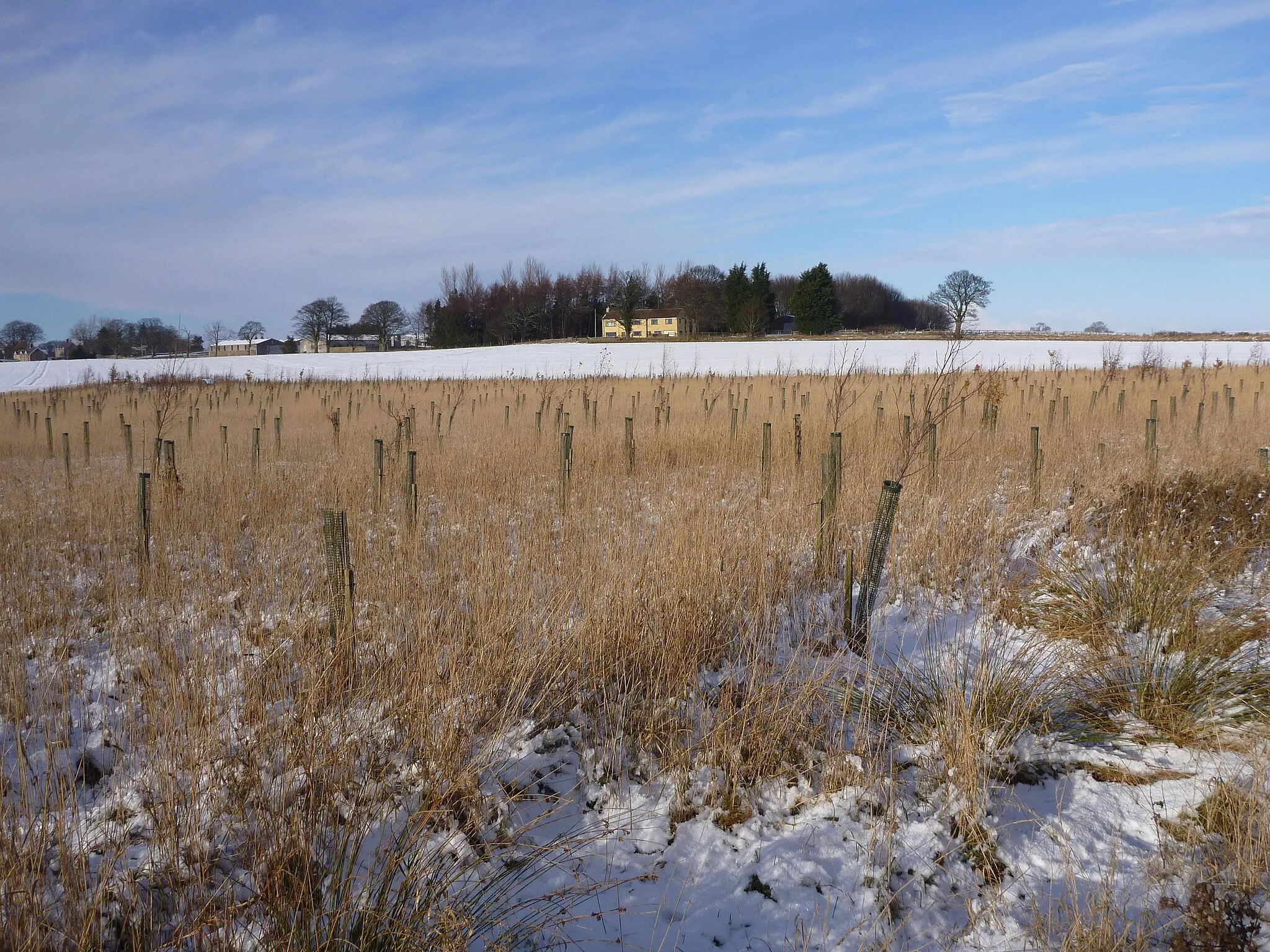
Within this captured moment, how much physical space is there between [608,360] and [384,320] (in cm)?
3574

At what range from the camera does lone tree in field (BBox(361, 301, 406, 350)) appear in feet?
210

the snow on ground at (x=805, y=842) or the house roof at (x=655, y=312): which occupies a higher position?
the house roof at (x=655, y=312)

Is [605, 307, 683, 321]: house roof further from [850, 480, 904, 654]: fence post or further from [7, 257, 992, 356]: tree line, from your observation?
[850, 480, 904, 654]: fence post

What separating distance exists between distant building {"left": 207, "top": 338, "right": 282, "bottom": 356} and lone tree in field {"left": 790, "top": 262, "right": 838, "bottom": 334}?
1860 inches

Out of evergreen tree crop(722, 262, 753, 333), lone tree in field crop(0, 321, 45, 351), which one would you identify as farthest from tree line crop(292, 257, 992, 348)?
lone tree in field crop(0, 321, 45, 351)

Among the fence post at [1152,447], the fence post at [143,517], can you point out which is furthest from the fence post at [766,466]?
the fence post at [143,517]

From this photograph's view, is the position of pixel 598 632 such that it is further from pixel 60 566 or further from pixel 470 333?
pixel 470 333

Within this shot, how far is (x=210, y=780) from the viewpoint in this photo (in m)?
2.64

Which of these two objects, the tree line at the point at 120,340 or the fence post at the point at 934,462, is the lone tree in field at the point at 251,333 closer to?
the tree line at the point at 120,340

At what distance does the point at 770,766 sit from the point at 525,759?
40.8 inches

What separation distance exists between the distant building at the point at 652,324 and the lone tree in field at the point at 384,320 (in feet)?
60.7

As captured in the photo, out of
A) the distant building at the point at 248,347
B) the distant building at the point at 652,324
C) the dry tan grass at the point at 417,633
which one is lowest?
the dry tan grass at the point at 417,633

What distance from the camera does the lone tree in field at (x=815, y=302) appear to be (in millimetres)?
56750

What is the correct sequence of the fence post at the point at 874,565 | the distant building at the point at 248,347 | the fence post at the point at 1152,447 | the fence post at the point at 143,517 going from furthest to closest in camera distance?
the distant building at the point at 248,347 < the fence post at the point at 1152,447 < the fence post at the point at 143,517 < the fence post at the point at 874,565
